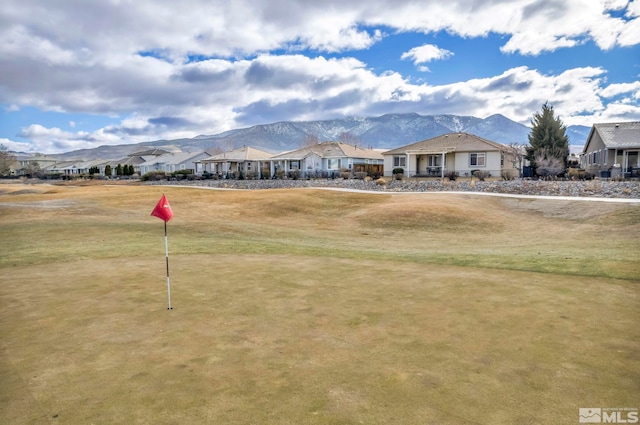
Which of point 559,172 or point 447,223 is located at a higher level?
point 559,172

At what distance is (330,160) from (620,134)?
37.6 metres

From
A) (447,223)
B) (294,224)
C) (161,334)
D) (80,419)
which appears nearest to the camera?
(80,419)

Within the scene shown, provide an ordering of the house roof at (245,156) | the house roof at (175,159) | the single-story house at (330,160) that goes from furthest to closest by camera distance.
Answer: the house roof at (175,159) → the house roof at (245,156) → the single-story house at (330,160)

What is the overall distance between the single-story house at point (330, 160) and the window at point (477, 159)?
1762cm

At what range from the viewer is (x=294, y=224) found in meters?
25.0

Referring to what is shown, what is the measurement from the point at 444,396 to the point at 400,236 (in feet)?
56.1

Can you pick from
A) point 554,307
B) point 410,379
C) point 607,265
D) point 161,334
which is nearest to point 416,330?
point 410,379

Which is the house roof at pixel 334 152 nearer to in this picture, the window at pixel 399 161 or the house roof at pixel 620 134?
the window at pixel 399 161

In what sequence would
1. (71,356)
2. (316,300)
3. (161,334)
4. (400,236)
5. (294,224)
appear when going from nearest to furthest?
(71,356) < (161,334) < (316,300) < (400,236) < (294,224)

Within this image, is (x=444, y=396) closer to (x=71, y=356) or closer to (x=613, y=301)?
(x=71, y=356)

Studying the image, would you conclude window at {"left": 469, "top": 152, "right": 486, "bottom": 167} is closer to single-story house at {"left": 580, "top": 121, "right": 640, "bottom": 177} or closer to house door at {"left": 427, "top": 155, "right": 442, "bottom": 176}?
house door at {"left": 427, "top": 155, "right": 442, "bottom": 176}

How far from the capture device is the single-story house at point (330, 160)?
219ft

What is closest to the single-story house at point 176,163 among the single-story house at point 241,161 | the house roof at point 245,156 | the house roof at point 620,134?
the single-story house at point 241,161

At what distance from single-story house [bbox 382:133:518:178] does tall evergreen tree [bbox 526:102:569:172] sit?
3217 millimetres
